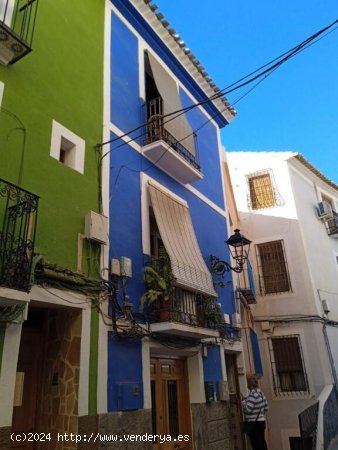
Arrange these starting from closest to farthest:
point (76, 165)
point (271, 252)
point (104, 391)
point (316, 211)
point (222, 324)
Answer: point (104, 391) < point (76, 165) < point (222, 324) < point (271, 252) < point (316, 211)

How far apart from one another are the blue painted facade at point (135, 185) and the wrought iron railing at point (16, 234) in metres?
1.96

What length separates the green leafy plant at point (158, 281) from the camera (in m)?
7.32

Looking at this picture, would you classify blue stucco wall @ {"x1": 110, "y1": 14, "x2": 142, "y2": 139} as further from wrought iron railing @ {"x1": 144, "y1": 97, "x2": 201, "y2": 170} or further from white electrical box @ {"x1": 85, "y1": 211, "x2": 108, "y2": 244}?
white electrical box @ {"x1": 85, "y1": 211, "x2": 108, "y2": 244}

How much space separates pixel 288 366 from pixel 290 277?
10.3 feet

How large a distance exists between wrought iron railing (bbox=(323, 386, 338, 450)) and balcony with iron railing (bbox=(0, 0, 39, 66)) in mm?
8906

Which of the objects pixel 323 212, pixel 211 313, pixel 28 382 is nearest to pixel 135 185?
pixel 211 313

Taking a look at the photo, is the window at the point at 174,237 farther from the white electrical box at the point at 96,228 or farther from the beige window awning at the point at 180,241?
the white electrical box at the point at 96,228

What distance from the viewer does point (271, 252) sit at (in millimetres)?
15914

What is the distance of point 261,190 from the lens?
669 inches

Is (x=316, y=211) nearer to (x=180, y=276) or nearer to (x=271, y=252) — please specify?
(x=271, y=252)

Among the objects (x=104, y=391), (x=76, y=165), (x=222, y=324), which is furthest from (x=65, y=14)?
(x=222, y=324)

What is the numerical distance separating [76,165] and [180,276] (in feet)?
9.16

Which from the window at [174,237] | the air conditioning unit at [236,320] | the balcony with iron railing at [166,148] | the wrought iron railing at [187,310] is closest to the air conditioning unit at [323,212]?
the air conditioning unit at [236,320]

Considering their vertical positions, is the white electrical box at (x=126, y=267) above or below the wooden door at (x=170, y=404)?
above
